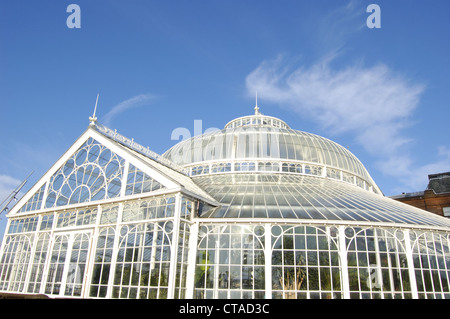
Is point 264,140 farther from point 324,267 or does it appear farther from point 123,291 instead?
point 123,291

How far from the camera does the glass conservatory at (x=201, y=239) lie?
17.7 metres

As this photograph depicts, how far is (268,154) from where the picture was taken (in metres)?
30.8

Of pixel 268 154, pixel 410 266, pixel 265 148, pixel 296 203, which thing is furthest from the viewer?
pixel 265 148

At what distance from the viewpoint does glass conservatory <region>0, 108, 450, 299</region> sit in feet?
58.1

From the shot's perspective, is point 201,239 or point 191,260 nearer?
point 191,260

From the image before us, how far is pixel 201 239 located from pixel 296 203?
7040 mm

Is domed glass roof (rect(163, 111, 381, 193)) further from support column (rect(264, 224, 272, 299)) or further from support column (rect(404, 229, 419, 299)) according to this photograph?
support column (rect(404, 229, 419, 299))

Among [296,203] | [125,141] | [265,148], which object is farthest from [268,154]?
[125,141]

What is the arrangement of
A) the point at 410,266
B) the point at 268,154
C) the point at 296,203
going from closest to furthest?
the point at 410,266 → the point at 296,203 → the point at 268,154

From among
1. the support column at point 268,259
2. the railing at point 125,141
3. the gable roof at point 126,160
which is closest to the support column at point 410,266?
the support column at point 268,259

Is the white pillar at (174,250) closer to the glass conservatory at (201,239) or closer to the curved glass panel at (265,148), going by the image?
the glass conservatory at (201,239)

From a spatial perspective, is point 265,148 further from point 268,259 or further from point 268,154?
point 268,259

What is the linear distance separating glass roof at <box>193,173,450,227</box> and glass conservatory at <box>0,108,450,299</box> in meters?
0.13
